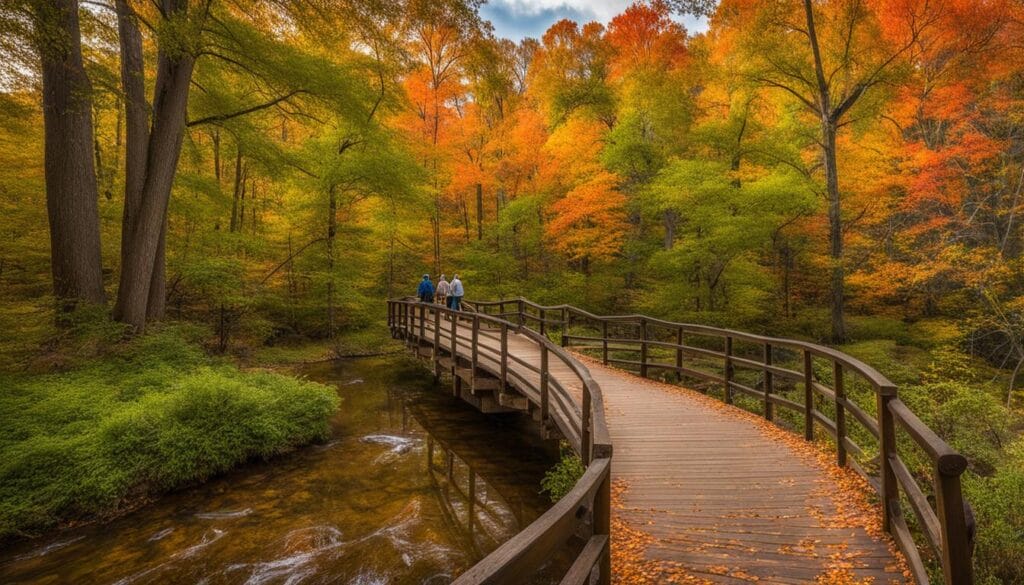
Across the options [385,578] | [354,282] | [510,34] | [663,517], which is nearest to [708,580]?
[663,517]

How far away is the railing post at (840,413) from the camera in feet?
15.7

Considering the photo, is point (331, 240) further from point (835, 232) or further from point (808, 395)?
point (835, 232)

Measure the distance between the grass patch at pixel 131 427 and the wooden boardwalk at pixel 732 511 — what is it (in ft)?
19.5

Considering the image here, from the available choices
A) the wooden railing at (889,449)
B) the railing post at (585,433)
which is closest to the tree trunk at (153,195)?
the railing post at (585,433)

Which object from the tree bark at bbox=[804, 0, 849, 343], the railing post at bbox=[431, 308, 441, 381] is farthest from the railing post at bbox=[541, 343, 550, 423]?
the tree bark at bbox=[804, 0, 849, 343]

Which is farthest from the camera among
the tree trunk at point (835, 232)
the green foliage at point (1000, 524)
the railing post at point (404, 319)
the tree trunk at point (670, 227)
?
the tree trunk at point (670, 227)

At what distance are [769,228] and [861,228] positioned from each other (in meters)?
5.37

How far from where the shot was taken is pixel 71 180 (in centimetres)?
874

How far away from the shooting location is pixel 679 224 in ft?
63.2

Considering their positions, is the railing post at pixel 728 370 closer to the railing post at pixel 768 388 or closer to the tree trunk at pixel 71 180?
the railing post at pixel 768 388

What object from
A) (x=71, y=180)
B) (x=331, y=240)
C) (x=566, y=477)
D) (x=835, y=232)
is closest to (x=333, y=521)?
(x=566, y=477)

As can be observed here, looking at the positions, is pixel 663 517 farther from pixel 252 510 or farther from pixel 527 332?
pixel 252 510

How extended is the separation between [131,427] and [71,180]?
5.36 metres

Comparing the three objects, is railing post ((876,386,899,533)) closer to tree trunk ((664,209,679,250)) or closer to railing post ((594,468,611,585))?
railing post ((594,468,611,585))
